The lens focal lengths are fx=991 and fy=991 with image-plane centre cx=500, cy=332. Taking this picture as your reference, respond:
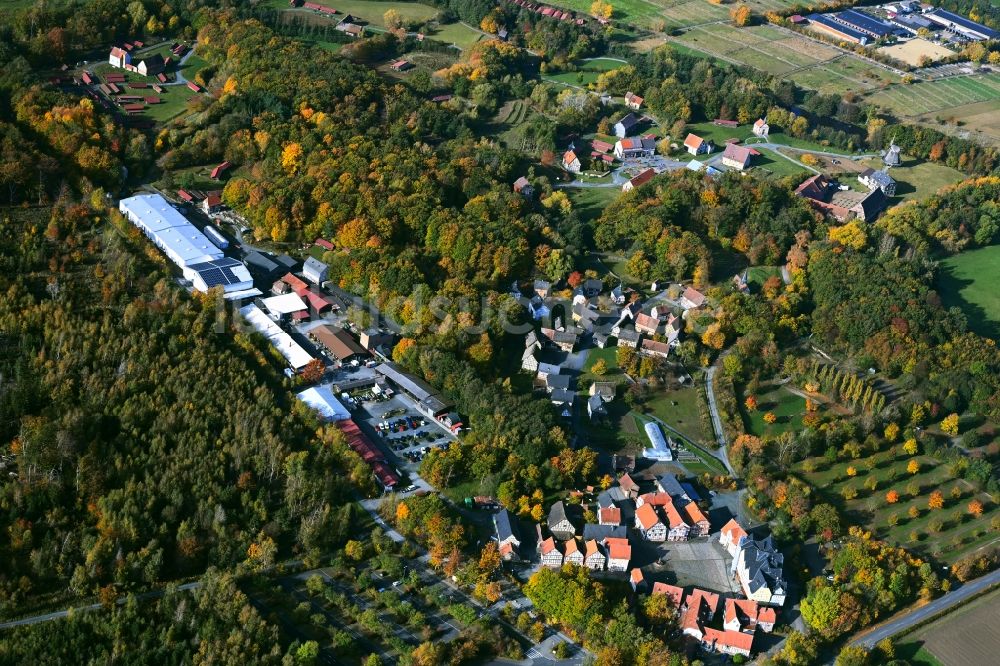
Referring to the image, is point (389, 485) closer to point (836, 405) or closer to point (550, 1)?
point (836, 405)

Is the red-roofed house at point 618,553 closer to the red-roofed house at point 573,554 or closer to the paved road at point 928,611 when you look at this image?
the red-roofed house at point 573,554

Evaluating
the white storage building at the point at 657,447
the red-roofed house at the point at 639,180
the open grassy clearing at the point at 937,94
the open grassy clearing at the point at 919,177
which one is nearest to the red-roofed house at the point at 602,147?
the red-roofed house at the point at 639,180

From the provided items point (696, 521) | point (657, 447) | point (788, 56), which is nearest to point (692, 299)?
point (657, 447)

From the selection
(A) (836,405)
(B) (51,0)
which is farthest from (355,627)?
(B) (51,0)

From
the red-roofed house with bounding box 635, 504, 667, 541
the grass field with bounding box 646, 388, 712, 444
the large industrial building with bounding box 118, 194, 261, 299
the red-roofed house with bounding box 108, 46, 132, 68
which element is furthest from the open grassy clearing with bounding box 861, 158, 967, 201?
the red-roofed house with bounding box 108, 46, 132, 68

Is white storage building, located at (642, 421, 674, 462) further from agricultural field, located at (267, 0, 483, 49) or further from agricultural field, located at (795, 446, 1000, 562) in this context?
agricultural field, located at (267, 0, 483, 49)

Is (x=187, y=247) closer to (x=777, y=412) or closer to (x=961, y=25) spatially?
(x=777, y=412)
